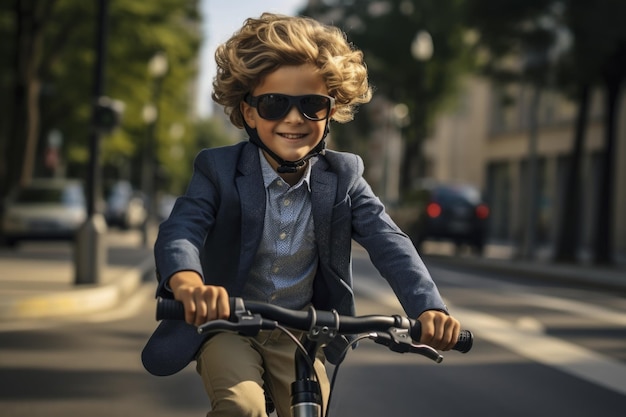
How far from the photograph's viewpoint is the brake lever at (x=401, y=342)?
2.61 meters

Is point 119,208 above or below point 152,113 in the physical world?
below

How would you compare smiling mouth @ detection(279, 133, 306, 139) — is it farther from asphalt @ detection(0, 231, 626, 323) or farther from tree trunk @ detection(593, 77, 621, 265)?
tree trunk @ detection(593, 77, 621, 265)

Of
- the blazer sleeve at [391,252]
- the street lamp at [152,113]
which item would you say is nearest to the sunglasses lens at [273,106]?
the blazer sleeve at [391,252]

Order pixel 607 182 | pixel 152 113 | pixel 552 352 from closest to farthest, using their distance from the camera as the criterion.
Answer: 1. pixel 552 352
2. pixel 607 182
3. pixel 152 113

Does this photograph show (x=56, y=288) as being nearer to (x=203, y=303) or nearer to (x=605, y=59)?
(x=203, y=303)

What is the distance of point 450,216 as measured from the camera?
86.9 ft

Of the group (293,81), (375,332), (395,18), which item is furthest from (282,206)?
(395,18)

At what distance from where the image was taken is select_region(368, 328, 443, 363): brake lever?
261 cm

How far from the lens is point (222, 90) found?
3.17 metres

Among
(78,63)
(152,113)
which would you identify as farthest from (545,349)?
(78,63)

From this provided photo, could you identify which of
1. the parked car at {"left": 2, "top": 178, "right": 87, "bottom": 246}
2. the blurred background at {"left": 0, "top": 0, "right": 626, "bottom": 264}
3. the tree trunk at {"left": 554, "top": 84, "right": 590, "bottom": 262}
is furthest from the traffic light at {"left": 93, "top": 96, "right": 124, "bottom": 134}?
the tree trunk at {"left": 554, "top": 84, "right": 590, "bottom": 262}

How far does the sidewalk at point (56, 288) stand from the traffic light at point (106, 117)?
5.95ft

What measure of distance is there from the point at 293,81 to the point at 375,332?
0.70 metres

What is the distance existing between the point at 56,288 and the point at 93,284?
0.58 metres
